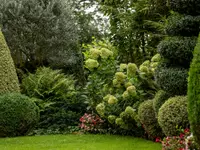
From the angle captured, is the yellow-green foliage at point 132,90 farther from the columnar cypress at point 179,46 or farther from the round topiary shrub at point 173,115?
the round topiary shrub at point 173,115

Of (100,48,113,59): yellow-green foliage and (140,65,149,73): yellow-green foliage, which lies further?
(100,48,113,59): yellow-green foliage

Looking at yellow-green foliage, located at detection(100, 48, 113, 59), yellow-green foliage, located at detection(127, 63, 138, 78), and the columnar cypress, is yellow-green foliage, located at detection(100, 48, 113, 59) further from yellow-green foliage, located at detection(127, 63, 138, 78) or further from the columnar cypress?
the columnar cypress

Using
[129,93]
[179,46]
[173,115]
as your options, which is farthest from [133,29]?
[173,115]

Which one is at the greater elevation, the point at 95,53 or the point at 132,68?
the point at 95,53

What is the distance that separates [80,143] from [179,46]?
11.6 feet

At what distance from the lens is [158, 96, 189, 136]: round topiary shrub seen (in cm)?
794

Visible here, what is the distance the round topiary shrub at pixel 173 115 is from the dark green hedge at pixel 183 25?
137 cm

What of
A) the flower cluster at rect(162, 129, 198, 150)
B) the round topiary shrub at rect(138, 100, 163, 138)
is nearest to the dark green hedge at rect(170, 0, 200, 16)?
the round topiary shrub at rect(138, 100, 163, 138)

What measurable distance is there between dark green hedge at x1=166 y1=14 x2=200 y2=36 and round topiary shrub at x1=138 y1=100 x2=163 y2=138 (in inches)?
76.1

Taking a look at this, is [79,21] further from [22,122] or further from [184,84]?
[184,84]

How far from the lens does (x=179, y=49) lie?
8359 millimetres

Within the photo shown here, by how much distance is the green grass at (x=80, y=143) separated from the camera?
937cm

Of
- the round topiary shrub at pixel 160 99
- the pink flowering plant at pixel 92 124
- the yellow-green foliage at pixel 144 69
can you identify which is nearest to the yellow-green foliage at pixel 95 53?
the pink flowering plant at pixel 92 124

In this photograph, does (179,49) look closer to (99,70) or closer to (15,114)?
(99,70)
